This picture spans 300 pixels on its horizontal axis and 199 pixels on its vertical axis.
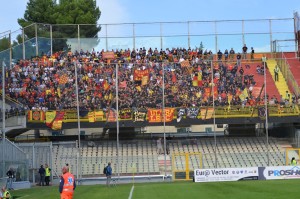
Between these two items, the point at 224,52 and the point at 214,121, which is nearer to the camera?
the point at 214,121

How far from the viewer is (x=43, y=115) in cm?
4803

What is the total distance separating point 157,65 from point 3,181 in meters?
19.3

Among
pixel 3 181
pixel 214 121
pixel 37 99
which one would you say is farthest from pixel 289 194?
pixel 37 99

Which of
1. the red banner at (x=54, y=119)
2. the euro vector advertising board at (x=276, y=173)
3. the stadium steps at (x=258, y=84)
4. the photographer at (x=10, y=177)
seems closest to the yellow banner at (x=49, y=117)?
the red banner at (x=54, y=119)

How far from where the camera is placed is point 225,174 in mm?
40250

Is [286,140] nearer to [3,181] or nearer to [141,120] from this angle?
[141,120]

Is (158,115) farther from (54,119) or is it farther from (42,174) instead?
(42,174)

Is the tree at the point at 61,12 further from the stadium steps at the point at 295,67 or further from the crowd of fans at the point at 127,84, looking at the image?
the stadium steps at the point at 295,67

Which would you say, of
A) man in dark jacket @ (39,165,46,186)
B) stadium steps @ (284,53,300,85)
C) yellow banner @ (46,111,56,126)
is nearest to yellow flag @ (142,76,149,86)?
yellow banner @ (46,111,56,126)

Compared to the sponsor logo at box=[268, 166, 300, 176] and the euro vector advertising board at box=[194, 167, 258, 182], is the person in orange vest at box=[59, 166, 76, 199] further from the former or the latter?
the sponsor logo at box=[268, 166, 300, 176]

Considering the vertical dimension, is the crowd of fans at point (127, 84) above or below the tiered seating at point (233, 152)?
above

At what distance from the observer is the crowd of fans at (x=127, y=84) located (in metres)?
48.4

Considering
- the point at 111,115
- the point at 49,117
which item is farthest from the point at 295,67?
the point at 49,117

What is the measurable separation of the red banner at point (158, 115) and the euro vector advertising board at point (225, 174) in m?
8.70
